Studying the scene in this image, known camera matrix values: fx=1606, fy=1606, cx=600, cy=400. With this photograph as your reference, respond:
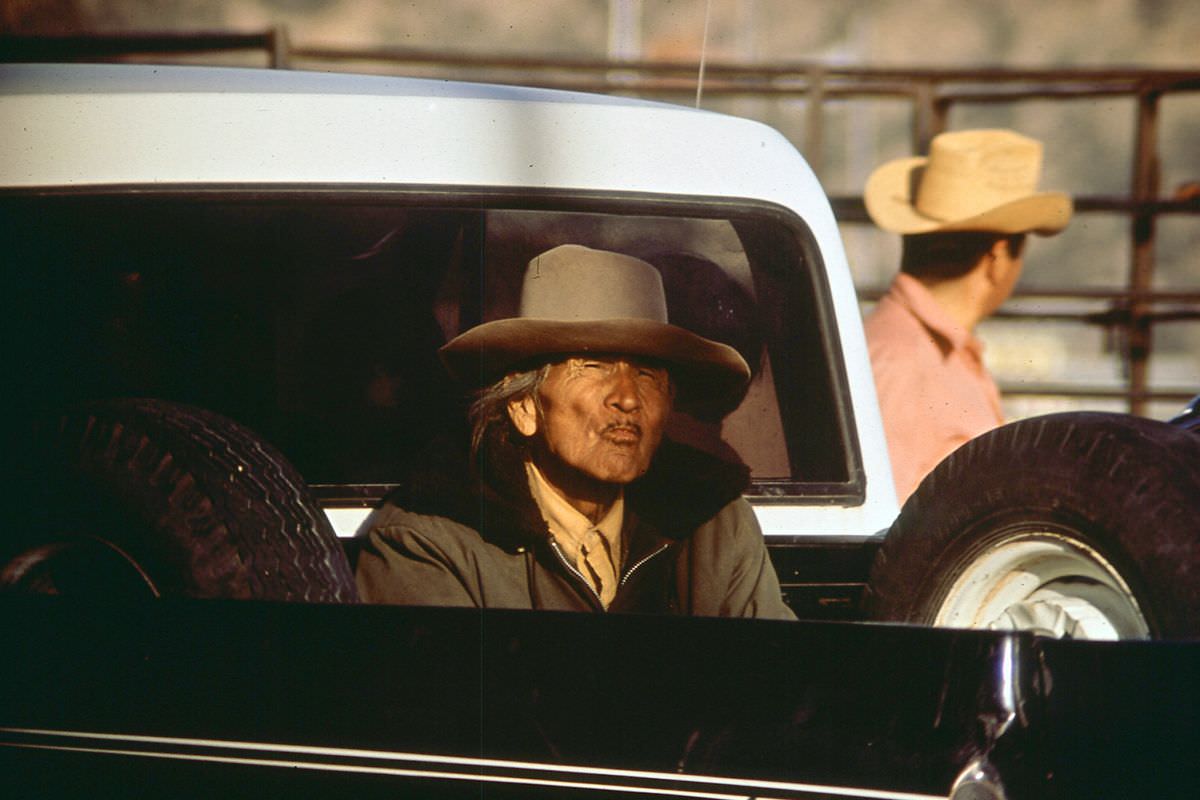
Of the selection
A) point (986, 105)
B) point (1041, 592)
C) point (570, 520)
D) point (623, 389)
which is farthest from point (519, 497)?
point (986, 105)

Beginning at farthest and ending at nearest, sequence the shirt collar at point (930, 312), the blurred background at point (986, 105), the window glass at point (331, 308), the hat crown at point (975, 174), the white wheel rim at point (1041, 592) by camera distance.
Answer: the blurred background at point (986, 105), the hat crown at point (975, 174), the shirt collar at point (930, 312), the window glass at point (331, 308), the white wheel rim at point (1041, 592)

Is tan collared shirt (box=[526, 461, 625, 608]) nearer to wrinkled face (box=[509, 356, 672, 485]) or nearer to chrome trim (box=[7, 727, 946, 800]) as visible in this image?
wrinkled face (box=[509, 356, 672, 485])

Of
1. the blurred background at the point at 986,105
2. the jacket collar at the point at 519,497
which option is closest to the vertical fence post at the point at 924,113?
the blurred background at the point at 986,105

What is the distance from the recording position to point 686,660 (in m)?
1.86

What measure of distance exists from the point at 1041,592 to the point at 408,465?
110cm

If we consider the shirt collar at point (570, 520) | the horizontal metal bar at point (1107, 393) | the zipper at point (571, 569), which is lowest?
the zipper at point (571, 569)

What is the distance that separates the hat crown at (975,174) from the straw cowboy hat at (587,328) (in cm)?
166

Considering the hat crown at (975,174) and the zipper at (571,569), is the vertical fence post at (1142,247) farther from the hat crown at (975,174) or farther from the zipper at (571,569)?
the zipper at (571,569)

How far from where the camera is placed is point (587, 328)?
2.27 metres

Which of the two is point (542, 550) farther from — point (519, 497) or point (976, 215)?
point (976, 215)

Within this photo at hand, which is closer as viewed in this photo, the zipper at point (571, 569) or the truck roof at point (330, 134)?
the zipper at point (571, 569)

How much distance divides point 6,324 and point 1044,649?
1.66 meters

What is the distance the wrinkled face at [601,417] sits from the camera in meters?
2.28

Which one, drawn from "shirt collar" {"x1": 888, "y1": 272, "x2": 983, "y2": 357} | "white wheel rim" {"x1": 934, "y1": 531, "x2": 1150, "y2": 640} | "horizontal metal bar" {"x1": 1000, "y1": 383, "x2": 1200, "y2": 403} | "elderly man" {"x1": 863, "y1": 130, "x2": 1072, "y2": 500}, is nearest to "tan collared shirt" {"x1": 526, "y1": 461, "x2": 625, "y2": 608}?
"white wheel rim" {"x1": 934, "y1": 531, "x2": 1150, "y2": 640}
